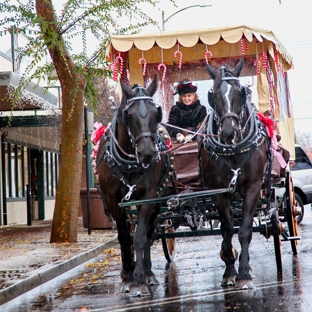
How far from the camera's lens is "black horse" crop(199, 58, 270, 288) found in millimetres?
8125

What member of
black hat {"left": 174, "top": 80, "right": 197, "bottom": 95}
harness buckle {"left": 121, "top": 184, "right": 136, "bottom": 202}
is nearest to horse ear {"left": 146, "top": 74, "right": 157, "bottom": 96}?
harness buckle {"left": 121, "top": 184, "right": 136, "bottom": 202}

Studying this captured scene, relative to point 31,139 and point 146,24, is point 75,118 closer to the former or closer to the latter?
point 146,24

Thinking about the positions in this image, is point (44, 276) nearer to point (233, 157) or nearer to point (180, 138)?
point (180, 138)

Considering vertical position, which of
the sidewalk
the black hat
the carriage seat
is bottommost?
the sidewalk

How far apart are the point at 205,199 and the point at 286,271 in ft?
4.57

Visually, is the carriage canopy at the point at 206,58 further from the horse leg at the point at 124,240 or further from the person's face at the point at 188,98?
the horse leg at the point at 124,240

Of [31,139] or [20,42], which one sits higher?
[20,42]

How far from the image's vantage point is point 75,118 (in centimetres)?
1502

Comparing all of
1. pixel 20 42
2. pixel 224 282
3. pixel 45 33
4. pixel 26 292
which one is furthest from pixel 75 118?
pixel 20 42

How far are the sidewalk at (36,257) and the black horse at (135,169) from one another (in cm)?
147

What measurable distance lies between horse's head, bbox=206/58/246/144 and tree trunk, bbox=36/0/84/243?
6.71 meters

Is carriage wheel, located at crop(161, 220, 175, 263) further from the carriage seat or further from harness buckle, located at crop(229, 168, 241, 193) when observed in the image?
harness buckle, located at crop(229, 168, 241, 193)

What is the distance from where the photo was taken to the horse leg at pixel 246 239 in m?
7.88

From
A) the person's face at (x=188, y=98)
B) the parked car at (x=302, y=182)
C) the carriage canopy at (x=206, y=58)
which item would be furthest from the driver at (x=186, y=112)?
the parked car at (x=302, y=182)
